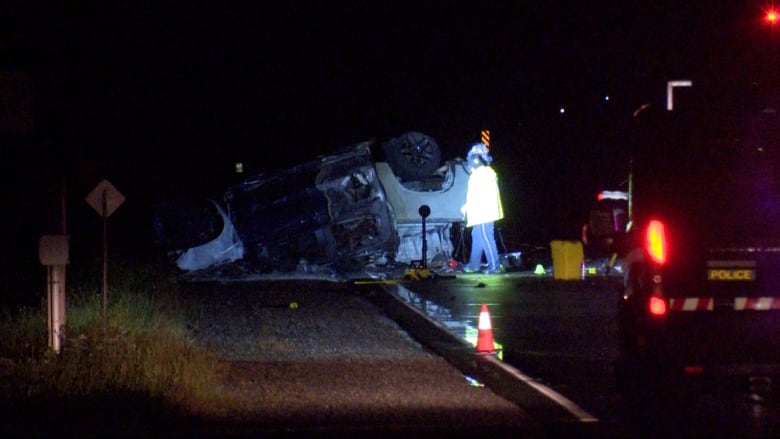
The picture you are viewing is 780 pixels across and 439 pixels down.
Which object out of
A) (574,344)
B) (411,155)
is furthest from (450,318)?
(411,155)

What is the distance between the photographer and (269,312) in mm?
19094

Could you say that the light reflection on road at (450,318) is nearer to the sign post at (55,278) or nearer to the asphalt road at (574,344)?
the asphalt road at (574,344)

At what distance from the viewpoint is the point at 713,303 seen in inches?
368

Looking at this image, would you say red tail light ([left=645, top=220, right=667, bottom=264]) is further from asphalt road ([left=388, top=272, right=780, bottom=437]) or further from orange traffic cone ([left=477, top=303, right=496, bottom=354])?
orange traffic cone ([left=477, top=303, right=496, bottom=354])

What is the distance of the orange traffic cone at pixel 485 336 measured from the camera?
14.3m

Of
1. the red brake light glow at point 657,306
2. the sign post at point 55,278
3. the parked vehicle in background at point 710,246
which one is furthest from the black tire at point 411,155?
the red brake light glow at point 657,306

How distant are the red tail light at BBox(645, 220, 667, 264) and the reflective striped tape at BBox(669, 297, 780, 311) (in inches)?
14.6

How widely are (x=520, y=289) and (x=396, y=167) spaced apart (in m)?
5.15

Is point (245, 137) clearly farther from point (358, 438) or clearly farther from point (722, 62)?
point (358, 438)

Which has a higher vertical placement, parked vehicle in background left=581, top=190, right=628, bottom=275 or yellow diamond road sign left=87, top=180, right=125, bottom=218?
yellow diamond road sign left=87, top=180, right=125, bottom=218

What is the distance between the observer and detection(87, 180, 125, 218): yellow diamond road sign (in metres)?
13.8

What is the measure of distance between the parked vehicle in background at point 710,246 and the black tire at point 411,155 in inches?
655

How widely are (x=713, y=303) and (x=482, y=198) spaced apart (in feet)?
52.8

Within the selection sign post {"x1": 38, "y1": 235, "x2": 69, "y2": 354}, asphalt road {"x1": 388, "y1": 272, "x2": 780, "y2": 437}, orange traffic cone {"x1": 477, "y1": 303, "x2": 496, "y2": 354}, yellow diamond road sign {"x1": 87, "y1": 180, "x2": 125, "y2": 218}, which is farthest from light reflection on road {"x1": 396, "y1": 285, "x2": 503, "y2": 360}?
sign post {"x1": 38, "y1": 235, "x2": 69, "y2": 354}
